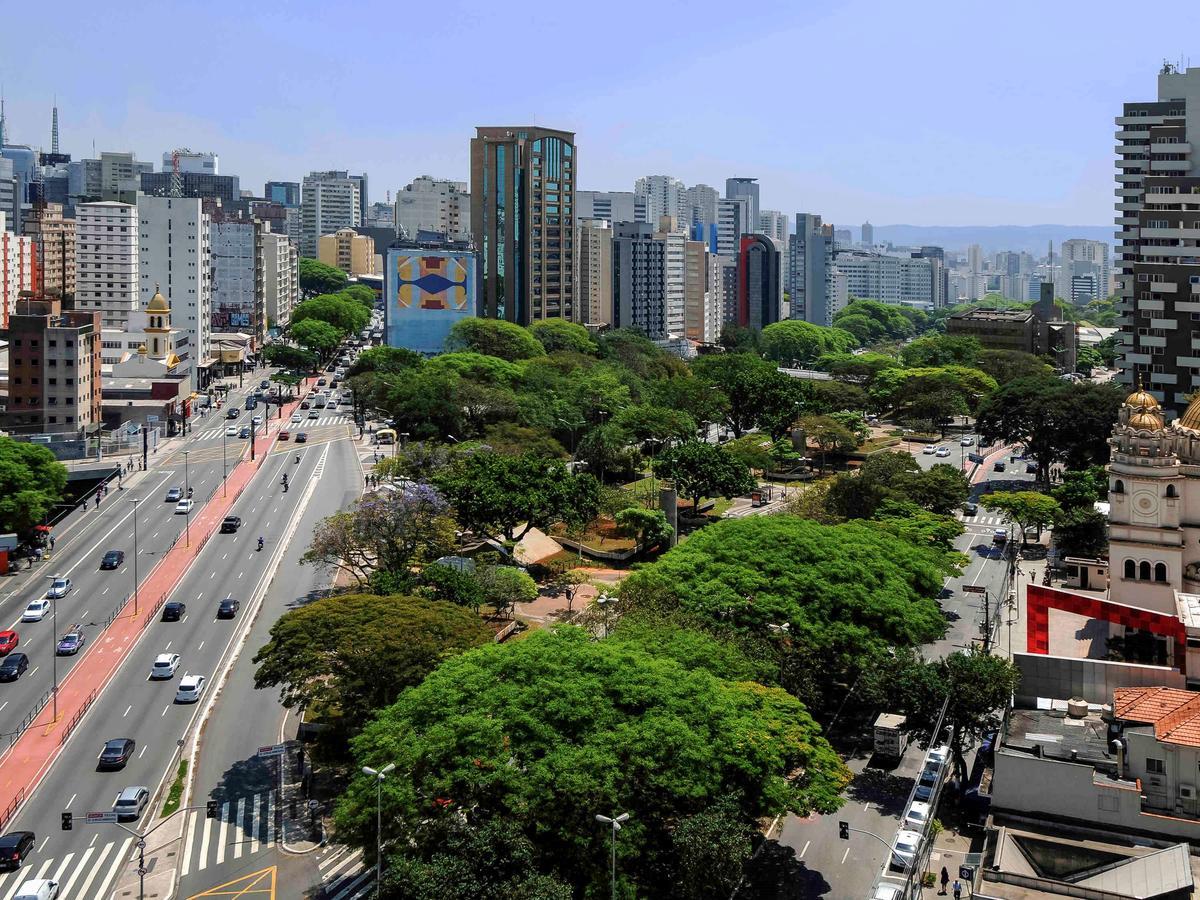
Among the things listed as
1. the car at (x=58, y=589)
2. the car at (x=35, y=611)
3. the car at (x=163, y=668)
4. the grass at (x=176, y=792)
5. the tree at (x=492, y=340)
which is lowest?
the grass at (x=176, y=792)

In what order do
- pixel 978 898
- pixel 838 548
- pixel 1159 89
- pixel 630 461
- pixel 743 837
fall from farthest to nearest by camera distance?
pixel 1159 89 < pixel 630 461 < pixel 838 548 < pixel 743 837 < pixel 978 898

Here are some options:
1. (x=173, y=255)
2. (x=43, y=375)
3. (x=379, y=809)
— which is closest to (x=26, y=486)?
(x=43, y=375)

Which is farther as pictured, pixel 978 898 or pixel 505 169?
pixel 505 169

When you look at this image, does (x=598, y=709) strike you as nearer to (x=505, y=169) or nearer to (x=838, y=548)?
(x=838, y=548)

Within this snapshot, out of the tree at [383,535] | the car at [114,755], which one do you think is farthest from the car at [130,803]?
the tree at [383,535]

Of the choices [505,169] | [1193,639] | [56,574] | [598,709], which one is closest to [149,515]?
[56,574]

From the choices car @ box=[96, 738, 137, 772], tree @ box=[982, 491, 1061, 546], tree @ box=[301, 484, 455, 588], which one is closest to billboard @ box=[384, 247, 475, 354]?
tree @ box=[982, 491, 1061, 546]

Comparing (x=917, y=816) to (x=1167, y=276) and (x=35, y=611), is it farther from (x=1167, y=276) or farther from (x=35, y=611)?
(x=1167, y=276)

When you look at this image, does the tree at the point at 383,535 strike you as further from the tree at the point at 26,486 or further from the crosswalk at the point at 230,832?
the tree at the point at 26,486
